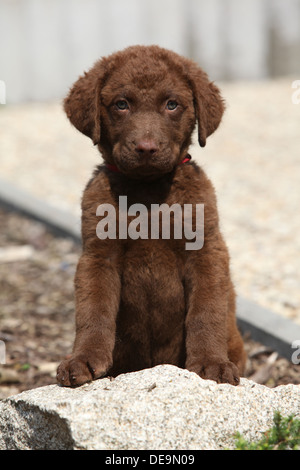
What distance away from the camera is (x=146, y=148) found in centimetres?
316

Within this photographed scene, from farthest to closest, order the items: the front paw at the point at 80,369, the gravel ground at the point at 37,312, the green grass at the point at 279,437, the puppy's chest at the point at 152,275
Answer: the gravel ground at the point at 37,312 → the puppy's chest at the point at 152,275 → the front paw at the point at 80,369 → the green grass at the point at 279,437

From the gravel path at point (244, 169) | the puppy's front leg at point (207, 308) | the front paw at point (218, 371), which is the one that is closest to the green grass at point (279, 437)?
the front paw at point (218, 371)

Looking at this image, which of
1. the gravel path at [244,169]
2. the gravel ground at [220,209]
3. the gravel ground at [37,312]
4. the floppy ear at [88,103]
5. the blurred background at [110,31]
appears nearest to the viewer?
the floppy ear at [88,103]

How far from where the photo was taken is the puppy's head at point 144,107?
3248 millimetres

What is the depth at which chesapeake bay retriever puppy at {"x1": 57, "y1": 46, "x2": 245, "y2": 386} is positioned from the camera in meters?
3.23

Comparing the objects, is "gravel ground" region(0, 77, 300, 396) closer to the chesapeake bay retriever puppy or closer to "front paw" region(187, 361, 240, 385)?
the chesapeake bay retriever puppy

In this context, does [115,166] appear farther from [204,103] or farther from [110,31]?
[110,31]

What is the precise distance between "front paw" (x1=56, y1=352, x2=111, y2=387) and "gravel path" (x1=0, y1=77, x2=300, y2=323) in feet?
7.70

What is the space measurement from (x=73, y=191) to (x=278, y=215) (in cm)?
246

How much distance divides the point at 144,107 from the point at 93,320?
99cm

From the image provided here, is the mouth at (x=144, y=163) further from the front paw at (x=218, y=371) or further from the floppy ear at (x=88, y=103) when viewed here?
the front paw at (x=218, y=371)

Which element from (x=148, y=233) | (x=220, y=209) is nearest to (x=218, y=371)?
(x=148, y=233)

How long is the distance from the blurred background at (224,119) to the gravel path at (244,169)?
0.05 ft

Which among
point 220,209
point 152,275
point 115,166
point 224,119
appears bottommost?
point 220,209
